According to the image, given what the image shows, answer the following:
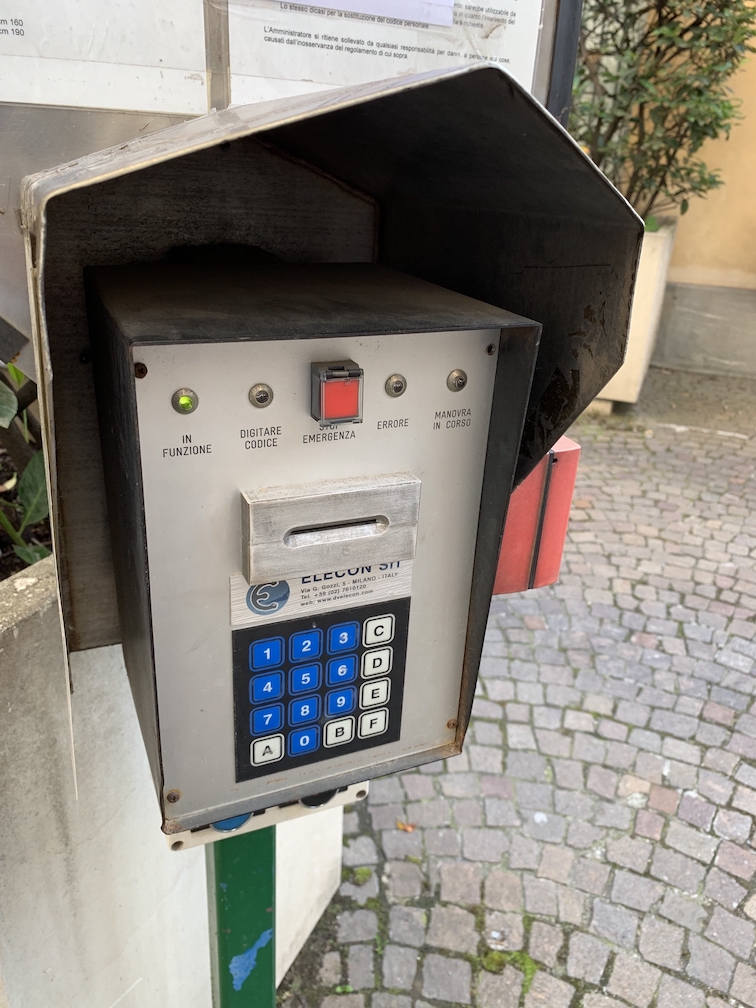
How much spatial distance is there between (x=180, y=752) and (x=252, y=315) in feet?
1.81

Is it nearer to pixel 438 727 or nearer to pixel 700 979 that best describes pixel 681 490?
pixel 700 979

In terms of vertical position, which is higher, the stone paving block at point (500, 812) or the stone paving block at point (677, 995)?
the stone paving block at point (500, 812)

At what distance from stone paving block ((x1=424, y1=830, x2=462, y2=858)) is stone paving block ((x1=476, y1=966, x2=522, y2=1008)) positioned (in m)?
0.39

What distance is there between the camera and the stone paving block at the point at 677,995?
2.06 m

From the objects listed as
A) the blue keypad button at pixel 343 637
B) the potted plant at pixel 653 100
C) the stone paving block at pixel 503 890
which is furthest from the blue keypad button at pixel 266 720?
the potted plant at pixel 653 100

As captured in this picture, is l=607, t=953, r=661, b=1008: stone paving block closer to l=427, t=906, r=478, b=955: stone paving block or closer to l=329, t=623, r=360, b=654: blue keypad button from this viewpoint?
l=427, t=906, r=478, b=955: stone paving block

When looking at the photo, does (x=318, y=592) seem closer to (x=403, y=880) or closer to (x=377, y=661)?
(x=377, y=661)

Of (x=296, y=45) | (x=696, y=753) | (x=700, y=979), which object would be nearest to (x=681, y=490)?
(x=696, y=753)

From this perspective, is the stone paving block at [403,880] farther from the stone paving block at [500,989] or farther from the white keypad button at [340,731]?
the white keypad button at [340,731]

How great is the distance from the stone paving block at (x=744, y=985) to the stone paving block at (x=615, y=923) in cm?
27

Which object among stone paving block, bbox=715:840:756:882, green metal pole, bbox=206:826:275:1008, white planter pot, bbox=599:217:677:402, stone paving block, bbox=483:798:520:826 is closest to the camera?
green metal pole, bbox=206:826:275:1008

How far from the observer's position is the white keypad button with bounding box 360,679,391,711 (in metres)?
1.10

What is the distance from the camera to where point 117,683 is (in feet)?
4.57

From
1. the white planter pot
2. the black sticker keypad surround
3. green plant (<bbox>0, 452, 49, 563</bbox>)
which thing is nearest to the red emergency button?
the black sticker keypad surround
